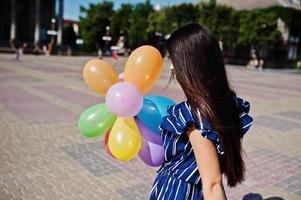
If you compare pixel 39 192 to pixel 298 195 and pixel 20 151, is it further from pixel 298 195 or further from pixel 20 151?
pixel 298 195

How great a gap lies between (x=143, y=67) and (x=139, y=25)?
55274mm

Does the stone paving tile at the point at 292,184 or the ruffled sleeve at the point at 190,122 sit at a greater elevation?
the ruffled sleeve at the point at 190,122

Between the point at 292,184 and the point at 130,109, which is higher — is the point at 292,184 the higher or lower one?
the lower one

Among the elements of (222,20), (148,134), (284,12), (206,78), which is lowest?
(148,134)

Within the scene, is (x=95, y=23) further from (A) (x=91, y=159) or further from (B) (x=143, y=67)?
(B) (x=143, y=67)

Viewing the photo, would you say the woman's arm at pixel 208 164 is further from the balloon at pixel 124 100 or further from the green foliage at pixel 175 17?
the green foliage at pixel 175 17

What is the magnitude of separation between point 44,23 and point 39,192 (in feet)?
192

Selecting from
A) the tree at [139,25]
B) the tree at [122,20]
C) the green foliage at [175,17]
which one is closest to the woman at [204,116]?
the green foliage at [175,17]

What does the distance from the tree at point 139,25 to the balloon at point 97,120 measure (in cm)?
5451

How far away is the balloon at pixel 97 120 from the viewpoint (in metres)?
2.76

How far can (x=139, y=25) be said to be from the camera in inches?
2234

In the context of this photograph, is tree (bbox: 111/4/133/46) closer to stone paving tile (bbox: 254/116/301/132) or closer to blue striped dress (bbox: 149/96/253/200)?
stone paving tile (bbox: 254/116/301/132)

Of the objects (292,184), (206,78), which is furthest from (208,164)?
(292,184)

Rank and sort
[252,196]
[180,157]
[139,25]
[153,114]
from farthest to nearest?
[139,25]
[252,196]
[153,114]
[180,157]
